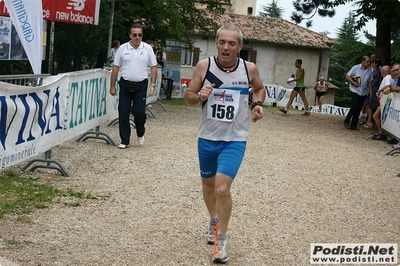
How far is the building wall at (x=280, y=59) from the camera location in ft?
178

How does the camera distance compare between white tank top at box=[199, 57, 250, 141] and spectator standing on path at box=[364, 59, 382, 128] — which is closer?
white tank top at box=[199, 57, 250, 141]

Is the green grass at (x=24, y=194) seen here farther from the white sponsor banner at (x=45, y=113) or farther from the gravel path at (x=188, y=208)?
the white sponsor banner at (x=45, y=113)

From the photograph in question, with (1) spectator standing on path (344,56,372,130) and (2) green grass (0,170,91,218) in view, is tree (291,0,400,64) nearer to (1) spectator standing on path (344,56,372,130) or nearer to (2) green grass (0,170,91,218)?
(1) spectator standing on path (344,56,372,130)

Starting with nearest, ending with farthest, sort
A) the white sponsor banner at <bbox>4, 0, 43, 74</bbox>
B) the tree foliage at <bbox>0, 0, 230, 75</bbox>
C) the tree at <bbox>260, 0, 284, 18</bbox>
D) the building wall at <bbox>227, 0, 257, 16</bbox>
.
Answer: the white sponsor banner at <bbox>4, 0, 43, 74</bbox> < the tree foliage at <bbox>0, 0, 230, 75</bbox> < the building wall at <bbox>227, 0, 257, 16</bbox> < the tree at <bbox>260, 0, 284, 18</bbox>

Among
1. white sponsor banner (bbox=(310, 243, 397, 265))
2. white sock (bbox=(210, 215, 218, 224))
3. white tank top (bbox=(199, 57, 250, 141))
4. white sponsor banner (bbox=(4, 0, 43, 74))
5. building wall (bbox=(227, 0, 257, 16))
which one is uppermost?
building wall (bbox=(227, 0, 257, 16))

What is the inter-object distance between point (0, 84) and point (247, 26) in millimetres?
49922

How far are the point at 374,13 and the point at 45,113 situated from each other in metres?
13.8

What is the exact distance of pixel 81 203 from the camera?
7.92 metres

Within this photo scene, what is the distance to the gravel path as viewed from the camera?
6156 millimetres

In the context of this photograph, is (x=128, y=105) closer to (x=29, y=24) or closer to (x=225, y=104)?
(x=29, y=24)

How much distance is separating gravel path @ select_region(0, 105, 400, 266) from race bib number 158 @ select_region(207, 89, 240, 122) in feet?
4.03

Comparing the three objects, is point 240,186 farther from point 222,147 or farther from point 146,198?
point 222,147

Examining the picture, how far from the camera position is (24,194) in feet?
26.5

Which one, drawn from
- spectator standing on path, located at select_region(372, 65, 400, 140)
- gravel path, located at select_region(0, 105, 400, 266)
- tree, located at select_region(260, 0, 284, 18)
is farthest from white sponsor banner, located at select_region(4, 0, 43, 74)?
tree, located at select_region(260, 0, 284, 18)
